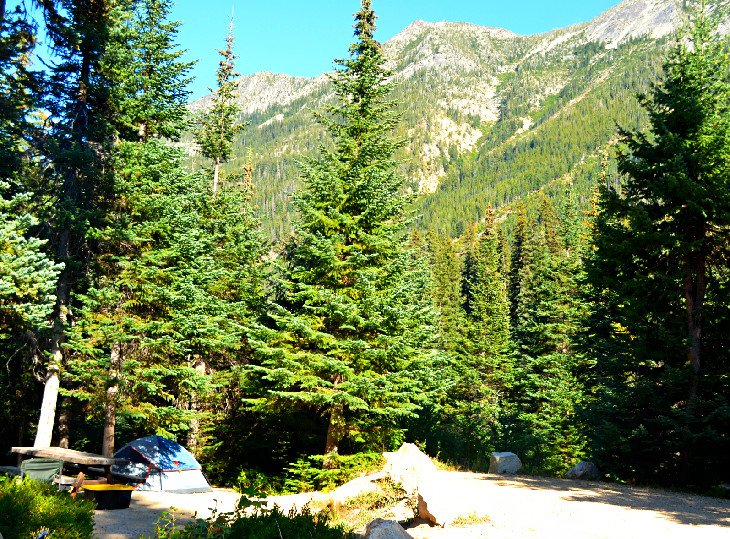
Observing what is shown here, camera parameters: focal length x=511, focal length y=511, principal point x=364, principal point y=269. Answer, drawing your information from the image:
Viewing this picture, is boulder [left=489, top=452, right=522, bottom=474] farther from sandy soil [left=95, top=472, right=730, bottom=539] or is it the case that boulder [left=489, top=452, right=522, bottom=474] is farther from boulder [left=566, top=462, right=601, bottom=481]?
sandy soil [left=95, top=472, right=730, bottom=539]

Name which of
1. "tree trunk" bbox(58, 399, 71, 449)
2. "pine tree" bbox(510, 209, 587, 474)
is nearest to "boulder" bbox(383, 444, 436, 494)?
"tree trunk" bbox(58, 399, 71, 449)

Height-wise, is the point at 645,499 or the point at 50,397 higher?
the point at 50,397

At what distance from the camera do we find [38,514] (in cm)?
607

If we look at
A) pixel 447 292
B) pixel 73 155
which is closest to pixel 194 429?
pixel 73 155

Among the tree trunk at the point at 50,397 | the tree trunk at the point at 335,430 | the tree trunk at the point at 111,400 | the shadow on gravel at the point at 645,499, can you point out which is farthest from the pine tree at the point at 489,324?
the tree trunk at the point at 50,397

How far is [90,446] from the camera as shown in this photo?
19.6m

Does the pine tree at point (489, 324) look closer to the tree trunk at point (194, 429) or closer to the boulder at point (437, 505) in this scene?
the tree trunk at point (194, 429)

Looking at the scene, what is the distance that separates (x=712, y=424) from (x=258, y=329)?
11.0 meters

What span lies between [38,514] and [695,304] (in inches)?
533

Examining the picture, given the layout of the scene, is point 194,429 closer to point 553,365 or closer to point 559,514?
point 559,514

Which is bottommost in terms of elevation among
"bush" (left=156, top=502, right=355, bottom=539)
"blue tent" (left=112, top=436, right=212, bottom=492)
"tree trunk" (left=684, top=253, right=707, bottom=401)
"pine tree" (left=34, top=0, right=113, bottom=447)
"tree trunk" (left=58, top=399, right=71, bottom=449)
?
"blue tent" (left=112, top=436, right=212, bottom=492)

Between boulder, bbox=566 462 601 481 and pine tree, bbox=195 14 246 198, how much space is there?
56.1ft

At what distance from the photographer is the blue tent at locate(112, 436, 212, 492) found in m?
14.3

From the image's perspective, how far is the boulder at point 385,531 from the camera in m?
6.47
